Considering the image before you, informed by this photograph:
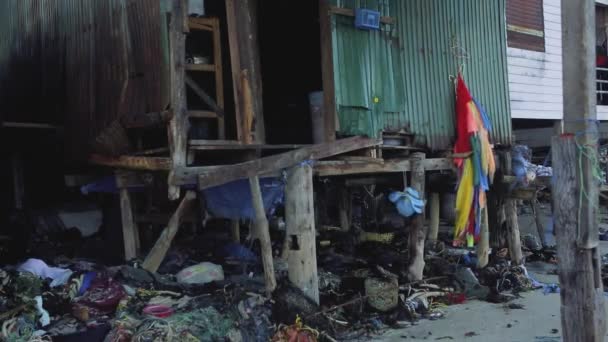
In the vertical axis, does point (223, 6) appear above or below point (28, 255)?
above

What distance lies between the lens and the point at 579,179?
4777 mm

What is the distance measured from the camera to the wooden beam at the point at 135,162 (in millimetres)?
6882

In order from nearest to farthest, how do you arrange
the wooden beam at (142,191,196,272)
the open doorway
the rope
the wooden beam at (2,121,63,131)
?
the rope
the wooden beam at (142,191,196,272)
the wooden beam at (2,121,63,131)
the open doorway

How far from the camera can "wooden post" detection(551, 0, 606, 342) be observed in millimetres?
4770

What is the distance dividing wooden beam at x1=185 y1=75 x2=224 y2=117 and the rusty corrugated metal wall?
1.28 feet

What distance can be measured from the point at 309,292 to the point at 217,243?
371 centimetres

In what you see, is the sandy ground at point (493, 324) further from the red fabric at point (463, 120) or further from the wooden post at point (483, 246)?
the red fabric at point (463, 120)

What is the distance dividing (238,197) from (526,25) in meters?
7.51

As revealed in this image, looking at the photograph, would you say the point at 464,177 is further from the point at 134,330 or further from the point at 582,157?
the point at 134,330

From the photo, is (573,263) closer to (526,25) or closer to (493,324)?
(493,324)

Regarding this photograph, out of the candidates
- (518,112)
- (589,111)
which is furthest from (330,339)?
(518,112)

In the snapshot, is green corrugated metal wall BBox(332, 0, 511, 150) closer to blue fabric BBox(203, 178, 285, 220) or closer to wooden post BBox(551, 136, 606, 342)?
blue fabric BBox(203, 178, 285, 220)

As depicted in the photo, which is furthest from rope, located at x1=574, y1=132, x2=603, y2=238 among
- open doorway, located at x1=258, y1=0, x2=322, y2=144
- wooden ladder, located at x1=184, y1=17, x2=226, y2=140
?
open doorway, located at x1=258, y1=0, x2=322, y2=144

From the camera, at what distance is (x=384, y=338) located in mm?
7453
